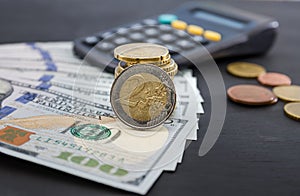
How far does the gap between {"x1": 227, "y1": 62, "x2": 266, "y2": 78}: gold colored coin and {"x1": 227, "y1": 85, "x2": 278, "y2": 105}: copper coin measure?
5 cm

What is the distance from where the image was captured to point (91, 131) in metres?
0.48

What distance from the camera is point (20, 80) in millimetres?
595

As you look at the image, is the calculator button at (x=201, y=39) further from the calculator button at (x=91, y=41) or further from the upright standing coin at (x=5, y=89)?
the upright standing coin at (x=5, y=89)

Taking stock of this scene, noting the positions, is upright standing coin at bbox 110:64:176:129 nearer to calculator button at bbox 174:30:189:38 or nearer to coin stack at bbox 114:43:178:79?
coin stack at bbox 114:43:178:79

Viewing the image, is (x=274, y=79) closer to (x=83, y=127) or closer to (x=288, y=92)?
(x=288, y=92)

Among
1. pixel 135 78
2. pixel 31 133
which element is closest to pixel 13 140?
pixel 31 133

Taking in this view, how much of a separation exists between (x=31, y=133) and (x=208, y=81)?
0.76ft

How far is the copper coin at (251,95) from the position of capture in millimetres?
547

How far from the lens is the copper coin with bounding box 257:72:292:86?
61 centimetres

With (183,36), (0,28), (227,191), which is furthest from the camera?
(0,28)

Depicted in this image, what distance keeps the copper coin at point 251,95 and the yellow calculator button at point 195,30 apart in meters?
0.13

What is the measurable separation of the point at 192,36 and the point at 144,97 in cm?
23

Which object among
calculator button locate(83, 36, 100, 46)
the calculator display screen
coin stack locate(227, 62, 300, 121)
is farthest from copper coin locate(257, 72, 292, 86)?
calculator button locate(83, 36, 100, 46)

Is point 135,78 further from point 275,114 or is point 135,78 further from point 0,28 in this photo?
point 0,28
